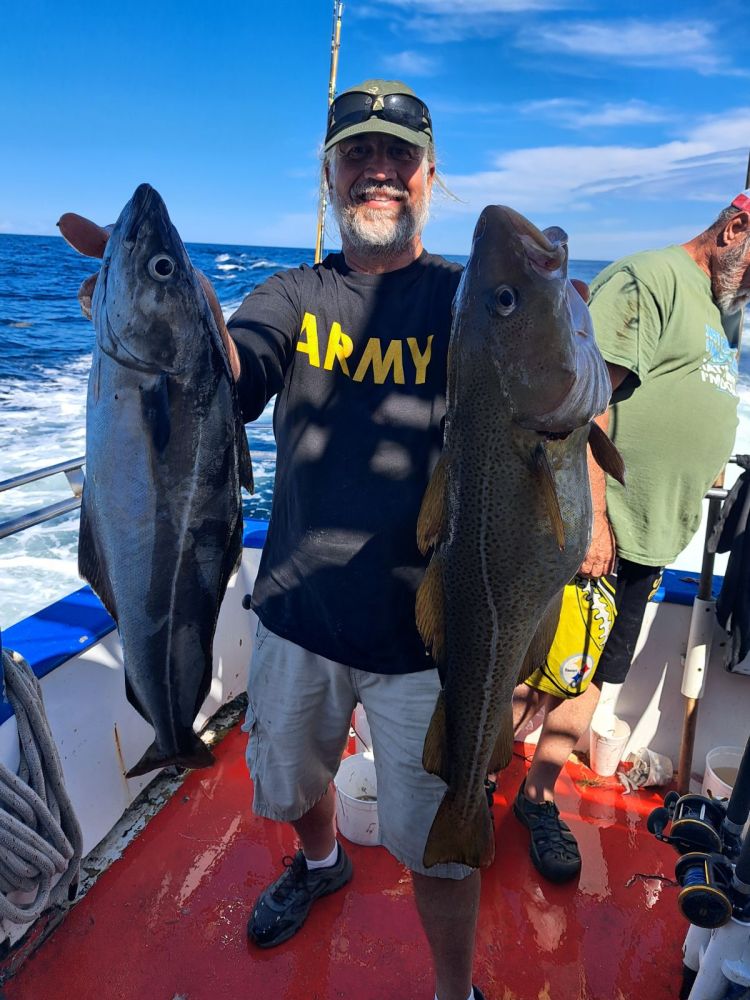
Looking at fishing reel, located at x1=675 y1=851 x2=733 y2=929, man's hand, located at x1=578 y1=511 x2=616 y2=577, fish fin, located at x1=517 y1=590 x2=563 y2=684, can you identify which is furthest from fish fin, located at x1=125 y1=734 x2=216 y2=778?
man's hand, located at x1=578 y1=511 x2=616 y2=577

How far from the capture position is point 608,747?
3385mm

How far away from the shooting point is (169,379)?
4.64ft

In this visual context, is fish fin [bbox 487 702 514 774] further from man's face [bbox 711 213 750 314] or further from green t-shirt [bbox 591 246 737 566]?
man's face [bbox 711 213 750 314]

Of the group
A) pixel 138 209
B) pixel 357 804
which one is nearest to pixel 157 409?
pixel 138 209

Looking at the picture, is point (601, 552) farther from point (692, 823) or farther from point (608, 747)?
point (608, 747)

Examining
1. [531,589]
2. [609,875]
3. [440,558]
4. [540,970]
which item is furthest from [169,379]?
[609,875]

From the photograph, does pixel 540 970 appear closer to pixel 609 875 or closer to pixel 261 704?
pixel 609 875

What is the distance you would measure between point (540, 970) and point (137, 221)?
2.77 m

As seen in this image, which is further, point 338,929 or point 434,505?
point 338,929

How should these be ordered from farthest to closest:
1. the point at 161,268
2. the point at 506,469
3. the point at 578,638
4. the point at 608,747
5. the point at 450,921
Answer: the point at 608,747, the point at 578,638, the point at 450,921, the point at 506,469, the point at 161,268

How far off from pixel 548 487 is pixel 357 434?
73 cm

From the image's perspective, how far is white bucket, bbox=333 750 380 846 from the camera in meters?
2.93

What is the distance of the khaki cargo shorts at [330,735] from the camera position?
202 cm

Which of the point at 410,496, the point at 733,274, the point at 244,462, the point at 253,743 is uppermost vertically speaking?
the point at 733,274
